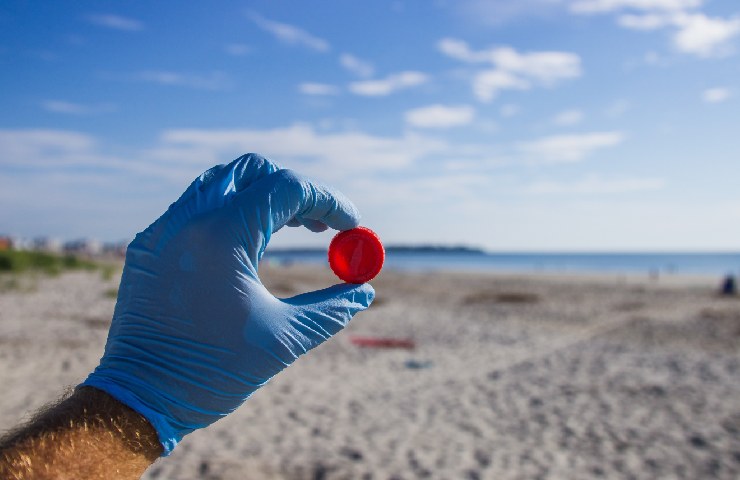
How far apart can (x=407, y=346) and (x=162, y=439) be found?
29.5 feet

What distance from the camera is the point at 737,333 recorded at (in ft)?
39.5

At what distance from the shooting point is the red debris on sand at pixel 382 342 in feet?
33.9

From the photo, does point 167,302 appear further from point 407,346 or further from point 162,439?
point 407,346

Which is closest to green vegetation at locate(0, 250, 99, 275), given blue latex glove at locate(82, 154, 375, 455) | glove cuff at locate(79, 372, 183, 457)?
blue latex glove at locate(82, 154, 375, 455)

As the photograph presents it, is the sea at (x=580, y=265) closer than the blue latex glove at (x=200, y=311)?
No

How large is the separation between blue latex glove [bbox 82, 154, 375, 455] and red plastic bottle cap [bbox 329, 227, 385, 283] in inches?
11.9

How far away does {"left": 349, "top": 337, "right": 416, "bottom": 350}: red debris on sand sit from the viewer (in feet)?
33.9

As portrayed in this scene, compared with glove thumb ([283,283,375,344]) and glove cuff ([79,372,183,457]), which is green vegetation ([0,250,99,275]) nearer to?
glove thumb ([283,283,375,344])

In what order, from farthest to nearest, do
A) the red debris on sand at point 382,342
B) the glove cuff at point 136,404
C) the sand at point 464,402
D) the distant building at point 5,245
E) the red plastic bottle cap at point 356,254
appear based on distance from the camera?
the distant building at point 5,245 → the red debris on sand at point 382,342 → the sand at point 464,402 → the red plastic bottle cap at point 356,254 → the glove cuff at point 136,404

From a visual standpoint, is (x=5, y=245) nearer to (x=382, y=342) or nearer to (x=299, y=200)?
(x=382, y=342)

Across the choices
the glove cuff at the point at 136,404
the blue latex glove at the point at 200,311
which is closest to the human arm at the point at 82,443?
the glove cuff at the point at 136,404

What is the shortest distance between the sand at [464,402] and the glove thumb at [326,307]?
76cm

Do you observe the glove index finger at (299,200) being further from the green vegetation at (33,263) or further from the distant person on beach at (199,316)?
the green vegetation at (33,263)

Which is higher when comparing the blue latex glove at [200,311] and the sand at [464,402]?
the blue latex glove at [200,311]
